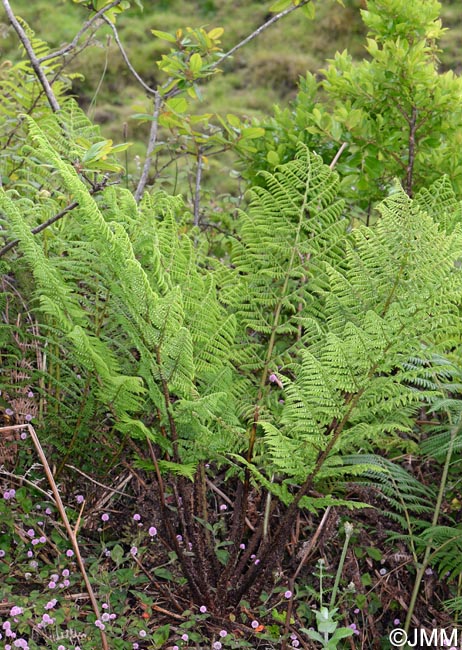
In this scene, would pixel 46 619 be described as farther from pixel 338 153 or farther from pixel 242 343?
pixel 338 153

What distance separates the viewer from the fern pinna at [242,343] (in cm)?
122

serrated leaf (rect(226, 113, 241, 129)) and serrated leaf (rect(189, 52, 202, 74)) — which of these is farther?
serrated leaf (rect(226, 113, 241, 129))

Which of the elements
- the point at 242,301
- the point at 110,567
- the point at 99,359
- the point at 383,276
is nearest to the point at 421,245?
the point at 383,276

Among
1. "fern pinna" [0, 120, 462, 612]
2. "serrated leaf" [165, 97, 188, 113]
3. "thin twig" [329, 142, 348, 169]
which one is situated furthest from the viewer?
"serrated leaf" [165, 97, 188, 113]

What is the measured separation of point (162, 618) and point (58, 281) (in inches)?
27.4

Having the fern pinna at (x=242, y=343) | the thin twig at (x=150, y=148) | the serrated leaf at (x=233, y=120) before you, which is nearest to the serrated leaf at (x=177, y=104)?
the thin twig at (x=150, y=148)

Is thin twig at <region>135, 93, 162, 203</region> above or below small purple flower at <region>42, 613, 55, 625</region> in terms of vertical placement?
above

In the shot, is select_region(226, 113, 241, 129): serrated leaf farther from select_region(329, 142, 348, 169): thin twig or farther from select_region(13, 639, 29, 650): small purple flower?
select_region(13, 639, 29, 650): small purple flower

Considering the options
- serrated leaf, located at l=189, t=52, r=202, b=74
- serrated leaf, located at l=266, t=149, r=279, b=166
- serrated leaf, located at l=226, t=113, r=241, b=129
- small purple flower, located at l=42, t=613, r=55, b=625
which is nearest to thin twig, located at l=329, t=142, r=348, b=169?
serrated leaf, located at l=266, t=149, r=279, b=166

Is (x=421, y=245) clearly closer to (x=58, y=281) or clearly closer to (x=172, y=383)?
(x=172, y=383)

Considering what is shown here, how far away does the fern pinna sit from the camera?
122cm

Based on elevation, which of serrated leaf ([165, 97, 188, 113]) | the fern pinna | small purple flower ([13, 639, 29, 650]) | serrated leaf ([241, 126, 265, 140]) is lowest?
small purple flower ([13, 639, 29, 650])

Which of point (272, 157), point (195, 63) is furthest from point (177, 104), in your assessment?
point (272, 157)

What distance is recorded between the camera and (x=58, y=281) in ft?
4.15
